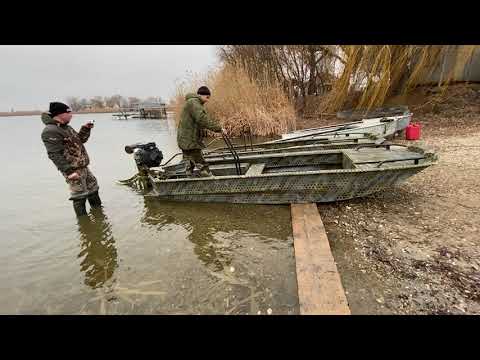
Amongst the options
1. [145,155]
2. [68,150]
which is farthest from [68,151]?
[145,155]

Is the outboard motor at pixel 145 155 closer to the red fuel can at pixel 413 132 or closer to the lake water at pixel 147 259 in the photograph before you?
the lake water at pixel 147 259

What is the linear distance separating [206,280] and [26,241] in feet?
10.5

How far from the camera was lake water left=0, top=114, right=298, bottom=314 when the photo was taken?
2.39m

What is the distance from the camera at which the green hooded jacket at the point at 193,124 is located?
4004 mm

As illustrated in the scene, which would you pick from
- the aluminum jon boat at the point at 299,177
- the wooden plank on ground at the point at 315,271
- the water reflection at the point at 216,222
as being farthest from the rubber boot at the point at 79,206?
the wooden plank on ground at the point at 315,271

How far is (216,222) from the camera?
3.85 metres

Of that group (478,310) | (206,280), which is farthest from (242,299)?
(478,310)

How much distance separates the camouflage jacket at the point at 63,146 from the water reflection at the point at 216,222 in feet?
4.44

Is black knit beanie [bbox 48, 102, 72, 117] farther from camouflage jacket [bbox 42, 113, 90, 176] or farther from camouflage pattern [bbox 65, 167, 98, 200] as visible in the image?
camouflage pattern [bbox 65, 167, 98, 200]

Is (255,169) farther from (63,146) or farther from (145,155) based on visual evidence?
(63,146)

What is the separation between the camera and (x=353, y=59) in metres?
9.52

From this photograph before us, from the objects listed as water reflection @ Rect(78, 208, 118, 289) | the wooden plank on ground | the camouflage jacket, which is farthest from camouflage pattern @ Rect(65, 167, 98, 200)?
the wooden plank on ground

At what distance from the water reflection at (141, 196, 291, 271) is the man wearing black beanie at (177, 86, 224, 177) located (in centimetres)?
78
